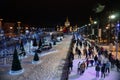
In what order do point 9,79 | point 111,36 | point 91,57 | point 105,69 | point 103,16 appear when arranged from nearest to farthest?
point 9,79 < point 105,69 < point 91,57 < point 111,36 < point 103,16

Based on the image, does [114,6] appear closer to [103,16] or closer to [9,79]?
[103,16]

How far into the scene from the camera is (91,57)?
32875 millimetres

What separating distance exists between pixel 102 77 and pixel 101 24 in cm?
5201

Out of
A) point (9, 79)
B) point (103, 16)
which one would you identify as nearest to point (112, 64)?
point (9, 79)

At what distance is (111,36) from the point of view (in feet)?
179

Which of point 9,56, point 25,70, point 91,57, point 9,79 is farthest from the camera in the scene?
point 9,56

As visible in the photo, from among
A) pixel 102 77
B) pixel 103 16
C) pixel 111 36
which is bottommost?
pixel 102 77

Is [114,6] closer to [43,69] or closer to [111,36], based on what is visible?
[111,36]

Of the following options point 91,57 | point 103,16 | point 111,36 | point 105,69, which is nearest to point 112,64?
point 105,69

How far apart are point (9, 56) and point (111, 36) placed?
2871cm

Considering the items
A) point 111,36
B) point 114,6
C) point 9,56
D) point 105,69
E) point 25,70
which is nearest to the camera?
point 105,69

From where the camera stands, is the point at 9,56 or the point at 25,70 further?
the point at 9,56

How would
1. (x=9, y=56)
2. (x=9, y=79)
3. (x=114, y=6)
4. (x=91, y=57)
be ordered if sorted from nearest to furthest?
(x=9, y=79), (x=91, y=57), (x=9, y=56), (x=114, y=6)

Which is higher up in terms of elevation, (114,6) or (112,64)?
(114,6)
